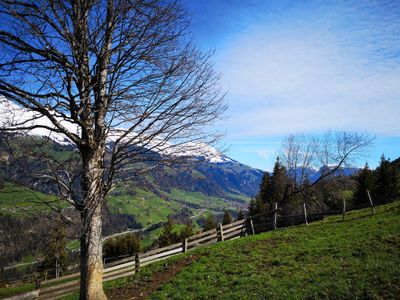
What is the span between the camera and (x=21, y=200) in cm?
504

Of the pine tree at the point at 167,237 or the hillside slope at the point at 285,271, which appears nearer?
the hillside slope at the point at 285,271

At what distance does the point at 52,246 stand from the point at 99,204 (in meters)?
1.08

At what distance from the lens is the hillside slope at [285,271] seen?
768cm

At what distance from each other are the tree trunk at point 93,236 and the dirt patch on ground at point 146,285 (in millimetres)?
4896

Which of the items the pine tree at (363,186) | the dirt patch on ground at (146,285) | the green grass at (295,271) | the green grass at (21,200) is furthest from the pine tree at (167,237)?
the green grass at (21,200)

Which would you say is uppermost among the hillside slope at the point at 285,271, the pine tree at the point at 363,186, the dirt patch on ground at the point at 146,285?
the pine tree at the point at 363,186

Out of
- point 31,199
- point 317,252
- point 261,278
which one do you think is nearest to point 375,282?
point 261,278

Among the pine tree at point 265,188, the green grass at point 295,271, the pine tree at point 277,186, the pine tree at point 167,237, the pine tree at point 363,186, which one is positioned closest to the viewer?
the green grass at point 295,271

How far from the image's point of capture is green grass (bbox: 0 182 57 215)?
459 centimetres

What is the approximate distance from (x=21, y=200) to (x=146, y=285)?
8.46m

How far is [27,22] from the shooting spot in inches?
196

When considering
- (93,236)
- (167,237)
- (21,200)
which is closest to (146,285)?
(93,236)

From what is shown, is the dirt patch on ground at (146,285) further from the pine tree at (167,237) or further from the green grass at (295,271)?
the pine tree at (167,237)

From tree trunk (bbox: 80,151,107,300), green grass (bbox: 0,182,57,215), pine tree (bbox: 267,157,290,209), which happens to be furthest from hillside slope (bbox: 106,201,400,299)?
pine tree (bbox: 267,157,290,209)
